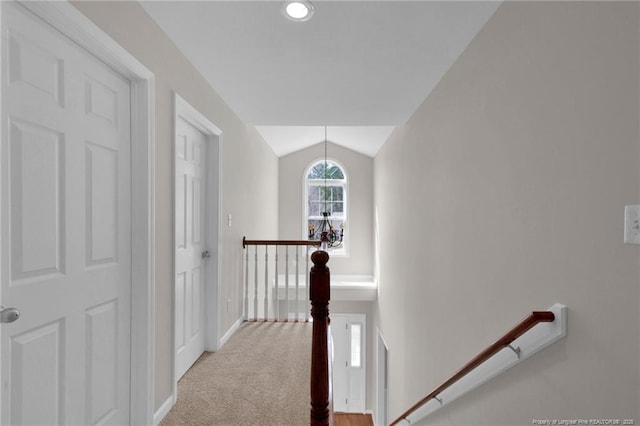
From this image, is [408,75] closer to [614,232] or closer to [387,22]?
[387,22]

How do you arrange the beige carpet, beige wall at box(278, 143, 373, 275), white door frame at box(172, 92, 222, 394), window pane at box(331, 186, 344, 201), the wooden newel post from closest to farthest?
the wooden newel post, the beige carpet, white door frame at box(172, 92, 222, 394), beige wall at box(278, 143, 373, 275), window pane at box(331, 186, 344, 201)

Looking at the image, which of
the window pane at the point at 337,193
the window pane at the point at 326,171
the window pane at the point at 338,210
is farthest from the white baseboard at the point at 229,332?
the window pane at the point at 326,171

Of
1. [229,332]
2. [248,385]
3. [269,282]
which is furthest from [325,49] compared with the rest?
[269,282]

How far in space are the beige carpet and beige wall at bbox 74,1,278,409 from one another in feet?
0.72

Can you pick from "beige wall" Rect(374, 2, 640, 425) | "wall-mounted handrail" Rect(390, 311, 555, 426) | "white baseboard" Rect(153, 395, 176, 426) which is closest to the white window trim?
"beige wall" Rect(374, 2, 640, 425)

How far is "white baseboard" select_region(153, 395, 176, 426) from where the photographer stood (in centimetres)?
207

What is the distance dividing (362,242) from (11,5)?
6.41m

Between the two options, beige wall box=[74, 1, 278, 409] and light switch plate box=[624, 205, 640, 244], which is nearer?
light switch plate box=[624, 205, 640, 244]

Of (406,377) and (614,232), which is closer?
(614,232)

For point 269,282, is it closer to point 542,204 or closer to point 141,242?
point 141,242

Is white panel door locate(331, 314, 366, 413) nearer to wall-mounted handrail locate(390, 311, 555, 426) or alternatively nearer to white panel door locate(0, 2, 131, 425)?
wall-mounted handrail locate(390, 311, 555, 426)

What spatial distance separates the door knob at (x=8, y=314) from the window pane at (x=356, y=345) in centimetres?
639

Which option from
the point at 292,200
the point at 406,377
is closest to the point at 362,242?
the point at 292,200

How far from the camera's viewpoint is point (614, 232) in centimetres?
112
